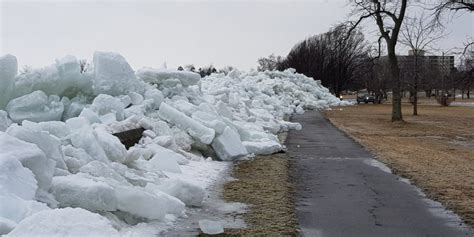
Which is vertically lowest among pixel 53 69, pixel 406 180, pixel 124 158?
pixel 406 180

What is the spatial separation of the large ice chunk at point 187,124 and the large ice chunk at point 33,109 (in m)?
2.46

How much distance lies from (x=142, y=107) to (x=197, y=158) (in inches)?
82.7

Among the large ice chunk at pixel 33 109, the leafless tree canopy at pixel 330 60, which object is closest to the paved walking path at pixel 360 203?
the large ice chunk at pixel 33 109

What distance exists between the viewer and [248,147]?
12531 mm

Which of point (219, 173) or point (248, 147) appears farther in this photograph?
point (248, 147)

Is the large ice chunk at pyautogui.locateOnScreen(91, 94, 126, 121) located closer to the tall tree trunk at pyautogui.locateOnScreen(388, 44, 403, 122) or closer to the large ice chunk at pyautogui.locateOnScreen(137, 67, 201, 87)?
the large ice chunk at pyautogui.locateOnScreen(137, 67, 201, 87)

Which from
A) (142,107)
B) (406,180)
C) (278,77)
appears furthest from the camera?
(278,77)

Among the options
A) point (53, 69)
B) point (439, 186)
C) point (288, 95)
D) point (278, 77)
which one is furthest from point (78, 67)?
point (278, 77)

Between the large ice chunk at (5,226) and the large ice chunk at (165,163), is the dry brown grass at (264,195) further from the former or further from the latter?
the large ice chunk at (5,226)

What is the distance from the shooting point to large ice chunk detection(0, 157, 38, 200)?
495cm

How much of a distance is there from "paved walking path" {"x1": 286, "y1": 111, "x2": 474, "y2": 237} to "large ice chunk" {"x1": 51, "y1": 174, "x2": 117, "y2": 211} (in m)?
2.03

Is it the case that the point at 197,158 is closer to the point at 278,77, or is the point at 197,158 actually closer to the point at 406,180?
the point at 406,180

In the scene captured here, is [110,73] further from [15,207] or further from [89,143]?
[15,207]

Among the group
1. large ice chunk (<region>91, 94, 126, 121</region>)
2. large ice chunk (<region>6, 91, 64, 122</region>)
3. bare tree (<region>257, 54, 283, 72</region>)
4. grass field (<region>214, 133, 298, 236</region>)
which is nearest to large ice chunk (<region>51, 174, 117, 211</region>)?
grass field (<region>214, 133, 298, 236</region>)
